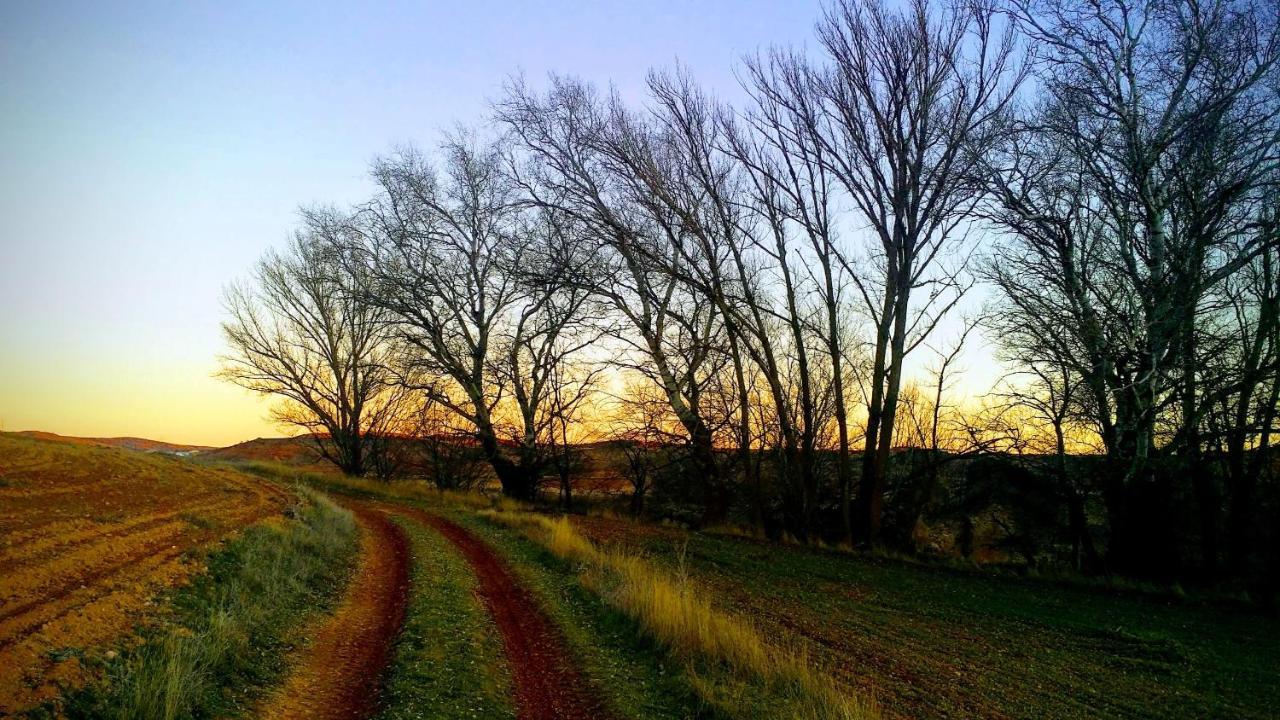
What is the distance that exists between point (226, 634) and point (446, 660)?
1.91 metres

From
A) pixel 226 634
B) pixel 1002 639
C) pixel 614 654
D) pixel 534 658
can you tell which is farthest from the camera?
pixel 1002 639

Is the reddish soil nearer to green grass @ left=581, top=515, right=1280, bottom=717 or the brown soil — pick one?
the brown soil

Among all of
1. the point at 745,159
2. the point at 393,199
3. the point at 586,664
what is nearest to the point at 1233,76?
the point at 745,159

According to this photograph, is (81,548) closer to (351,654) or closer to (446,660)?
(351,654)

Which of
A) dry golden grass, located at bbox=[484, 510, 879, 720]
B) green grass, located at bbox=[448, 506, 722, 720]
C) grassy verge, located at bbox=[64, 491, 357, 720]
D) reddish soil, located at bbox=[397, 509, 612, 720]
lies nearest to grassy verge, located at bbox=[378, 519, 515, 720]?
reddish soil, located at bbox=[397, 509, 612, 720]

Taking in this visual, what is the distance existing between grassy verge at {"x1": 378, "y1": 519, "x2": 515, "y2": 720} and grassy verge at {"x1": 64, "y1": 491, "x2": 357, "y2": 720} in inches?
40.9

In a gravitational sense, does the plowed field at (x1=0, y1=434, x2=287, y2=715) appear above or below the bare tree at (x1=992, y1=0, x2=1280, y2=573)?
below

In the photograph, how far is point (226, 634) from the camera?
20.0ft

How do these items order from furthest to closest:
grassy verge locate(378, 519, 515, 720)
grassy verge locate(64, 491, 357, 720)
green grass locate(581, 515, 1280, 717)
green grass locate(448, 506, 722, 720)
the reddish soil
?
1. green grass locate(581, 515, 1280, 717)
2. green grass locate(448, 506, 722, 720)
3. the reddish soil
4. grassy verge locate(378, 519, 515, 720)
5. grassy verge locate(64, 491, 357, 720)

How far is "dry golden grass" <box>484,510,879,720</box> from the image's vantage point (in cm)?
550

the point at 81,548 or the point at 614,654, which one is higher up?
the point at 81,548

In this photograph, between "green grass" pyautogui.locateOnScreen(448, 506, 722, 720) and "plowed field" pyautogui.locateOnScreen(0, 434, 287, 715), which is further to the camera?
"green grass" pyautogui.locateOnScreen(448, 506, 722, 720)

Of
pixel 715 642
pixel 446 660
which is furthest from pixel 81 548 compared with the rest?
pixel 715 642

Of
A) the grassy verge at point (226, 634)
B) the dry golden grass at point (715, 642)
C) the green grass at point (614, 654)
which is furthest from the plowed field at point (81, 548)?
the dry golden grass at point (715, 642)
